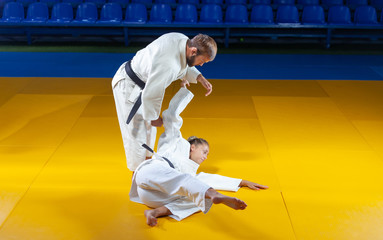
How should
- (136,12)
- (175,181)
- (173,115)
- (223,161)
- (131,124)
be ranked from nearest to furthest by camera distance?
(175,181), (173,115), (131,124), (223,161), (136,12)

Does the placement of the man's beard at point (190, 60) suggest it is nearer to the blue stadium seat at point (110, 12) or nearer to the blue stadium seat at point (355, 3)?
the blue stadium seat at point (110, 12)

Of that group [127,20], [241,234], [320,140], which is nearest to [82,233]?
[241,234]

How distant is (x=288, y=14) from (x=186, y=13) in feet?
8.71

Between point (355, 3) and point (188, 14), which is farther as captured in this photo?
point (355, 3)

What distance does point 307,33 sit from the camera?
1002 cm

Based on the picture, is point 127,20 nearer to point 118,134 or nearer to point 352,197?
point 118,134

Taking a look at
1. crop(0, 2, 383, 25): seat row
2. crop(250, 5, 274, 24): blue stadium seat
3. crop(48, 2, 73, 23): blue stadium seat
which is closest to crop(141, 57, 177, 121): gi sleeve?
crop(0, 2, 383, 25): seat row

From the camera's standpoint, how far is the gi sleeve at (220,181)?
3.94 meters

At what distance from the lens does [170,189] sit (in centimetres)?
324

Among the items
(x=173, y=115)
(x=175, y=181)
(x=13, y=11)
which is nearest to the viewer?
(x=175, y=181)

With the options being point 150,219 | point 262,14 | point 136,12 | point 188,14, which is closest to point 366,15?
point 262,14

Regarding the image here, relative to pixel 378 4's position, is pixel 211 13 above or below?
below

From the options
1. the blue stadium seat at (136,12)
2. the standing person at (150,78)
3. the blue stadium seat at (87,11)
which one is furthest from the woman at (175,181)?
the blue stadium seat at (87,11)

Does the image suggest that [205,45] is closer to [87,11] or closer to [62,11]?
[87,11]
